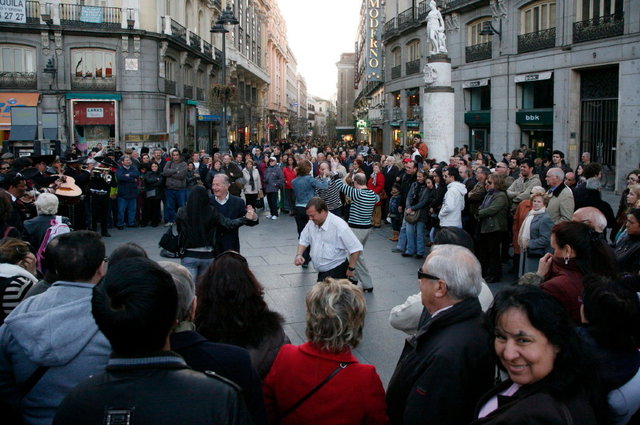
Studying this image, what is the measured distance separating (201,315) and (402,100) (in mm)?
36650

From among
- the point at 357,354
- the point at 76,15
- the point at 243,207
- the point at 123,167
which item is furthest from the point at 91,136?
the point at 357,354

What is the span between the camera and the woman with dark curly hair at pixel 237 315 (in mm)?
3266

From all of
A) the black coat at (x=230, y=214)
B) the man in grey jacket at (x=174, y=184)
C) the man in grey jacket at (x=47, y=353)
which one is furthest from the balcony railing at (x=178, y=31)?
the man in grey jacket at (x=47, y=353)

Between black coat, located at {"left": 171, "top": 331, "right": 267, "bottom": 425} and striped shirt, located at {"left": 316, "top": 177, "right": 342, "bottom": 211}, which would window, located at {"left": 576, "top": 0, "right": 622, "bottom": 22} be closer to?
striped shirt, located at {"left": 316, "top": 177, "right": 342, "bottom": 211}

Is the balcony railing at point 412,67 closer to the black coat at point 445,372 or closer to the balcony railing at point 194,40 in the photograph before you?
the balcony railing at point 194,40

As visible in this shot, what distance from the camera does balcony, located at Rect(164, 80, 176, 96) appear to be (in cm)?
3222

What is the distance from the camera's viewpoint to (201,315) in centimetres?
339

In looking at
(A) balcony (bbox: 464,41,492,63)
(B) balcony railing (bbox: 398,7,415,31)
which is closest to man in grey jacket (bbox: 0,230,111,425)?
(A) balcony (bbox: 464,41,492,63)

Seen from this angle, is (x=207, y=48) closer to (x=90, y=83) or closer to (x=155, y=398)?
(x=90, y=83)

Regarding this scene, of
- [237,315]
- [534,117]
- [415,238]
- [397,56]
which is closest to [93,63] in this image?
[397,56]

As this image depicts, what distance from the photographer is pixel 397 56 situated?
40000 mm

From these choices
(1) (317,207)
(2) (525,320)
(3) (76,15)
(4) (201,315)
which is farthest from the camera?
(3) (76,15)

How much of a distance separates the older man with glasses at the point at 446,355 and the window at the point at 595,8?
2134 cm

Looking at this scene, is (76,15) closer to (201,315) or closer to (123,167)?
(123,167)
